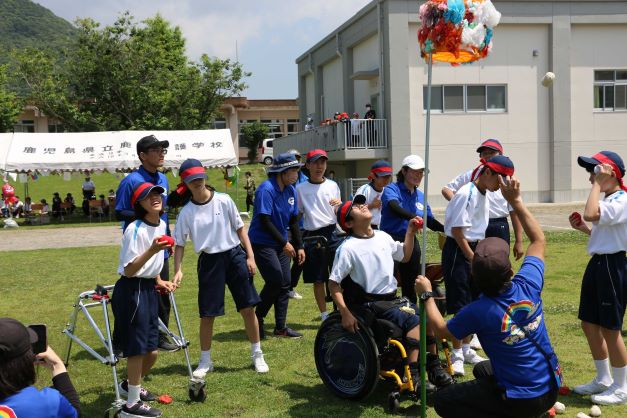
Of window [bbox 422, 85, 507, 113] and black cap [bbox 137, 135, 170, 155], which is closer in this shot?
→ black cap [bbox 137, 135, 170, 155]

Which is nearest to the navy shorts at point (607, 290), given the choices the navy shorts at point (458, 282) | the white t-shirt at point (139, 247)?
the navy shorts at point (458, 282)

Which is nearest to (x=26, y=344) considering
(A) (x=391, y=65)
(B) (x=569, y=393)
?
(B) (x=569, y=393)

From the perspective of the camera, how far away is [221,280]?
5.98 meters

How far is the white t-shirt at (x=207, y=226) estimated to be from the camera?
5914 millimetres

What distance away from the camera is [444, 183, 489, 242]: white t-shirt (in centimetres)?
577

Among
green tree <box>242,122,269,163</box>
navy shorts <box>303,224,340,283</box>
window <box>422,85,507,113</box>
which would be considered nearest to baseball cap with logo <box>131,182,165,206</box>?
navy shorts <box>303,224,340,283</box>

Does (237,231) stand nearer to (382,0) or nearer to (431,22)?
(431,22)

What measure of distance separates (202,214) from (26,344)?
3283 millimetres

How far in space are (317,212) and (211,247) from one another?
2.33 meters

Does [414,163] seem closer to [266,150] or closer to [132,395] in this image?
[132,395]

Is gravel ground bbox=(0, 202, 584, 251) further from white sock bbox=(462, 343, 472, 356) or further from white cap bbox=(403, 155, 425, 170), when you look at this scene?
white sock bbox=(462, 343, 472, 356)

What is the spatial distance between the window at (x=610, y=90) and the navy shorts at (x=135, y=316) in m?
26.7

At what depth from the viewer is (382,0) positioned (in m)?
25.5

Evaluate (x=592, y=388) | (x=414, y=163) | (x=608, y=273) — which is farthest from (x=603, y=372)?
(x=414, y=163)
